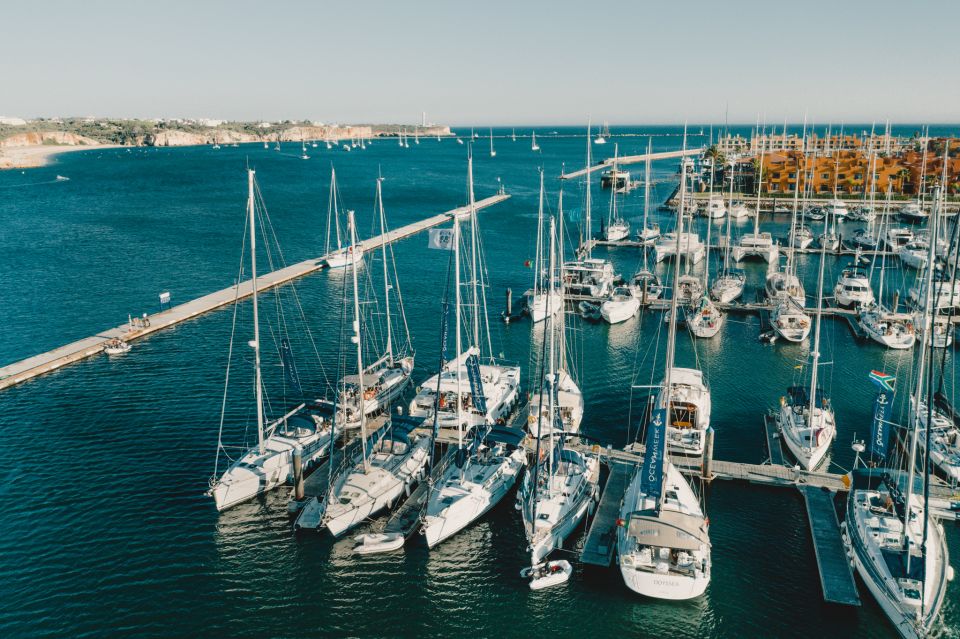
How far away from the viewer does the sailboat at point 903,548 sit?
22.2 meters

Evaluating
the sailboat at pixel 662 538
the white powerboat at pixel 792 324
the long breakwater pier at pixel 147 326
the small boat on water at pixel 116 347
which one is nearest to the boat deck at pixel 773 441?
the sailboat at pixel 662 538

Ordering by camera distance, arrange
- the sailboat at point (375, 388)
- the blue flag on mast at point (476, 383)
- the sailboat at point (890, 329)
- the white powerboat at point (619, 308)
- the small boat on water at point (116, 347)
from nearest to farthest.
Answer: the blue flag on mast at point (476, 383), the sailboat at point (375, 388), the sailboat at point (890, 329), the small boat on water at point (116, 347), the white powerboat at point (619, 308)

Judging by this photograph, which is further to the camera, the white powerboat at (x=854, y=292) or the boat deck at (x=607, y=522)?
the white powerboat at (x=854, y=292)

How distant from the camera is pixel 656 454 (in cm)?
2541

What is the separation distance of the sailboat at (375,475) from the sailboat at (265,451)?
7.47 ft

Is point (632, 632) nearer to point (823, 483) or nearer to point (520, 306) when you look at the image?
point (823, 483)

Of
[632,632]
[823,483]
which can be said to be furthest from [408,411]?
[823,483]

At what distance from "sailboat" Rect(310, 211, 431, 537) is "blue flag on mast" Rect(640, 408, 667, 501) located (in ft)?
38.3

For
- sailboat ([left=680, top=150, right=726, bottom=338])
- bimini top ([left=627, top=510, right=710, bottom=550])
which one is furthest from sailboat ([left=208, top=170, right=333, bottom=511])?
sailboat ([left=680, top=150, right=726, bottom=338])

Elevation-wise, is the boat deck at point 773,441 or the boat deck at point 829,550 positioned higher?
the boat deck at point 773,441

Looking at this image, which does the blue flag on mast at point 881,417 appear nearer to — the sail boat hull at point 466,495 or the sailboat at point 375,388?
the sail boat hull at point 466,495

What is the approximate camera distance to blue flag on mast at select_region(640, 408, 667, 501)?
83.4ft

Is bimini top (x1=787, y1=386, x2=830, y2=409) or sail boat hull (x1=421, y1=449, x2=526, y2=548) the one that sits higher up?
bimini top (x1=787, y1=386, x2=830, y2=409)

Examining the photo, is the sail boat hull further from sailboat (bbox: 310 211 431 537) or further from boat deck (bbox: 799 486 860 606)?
boat deck (bbox: 799 486 860 606)
